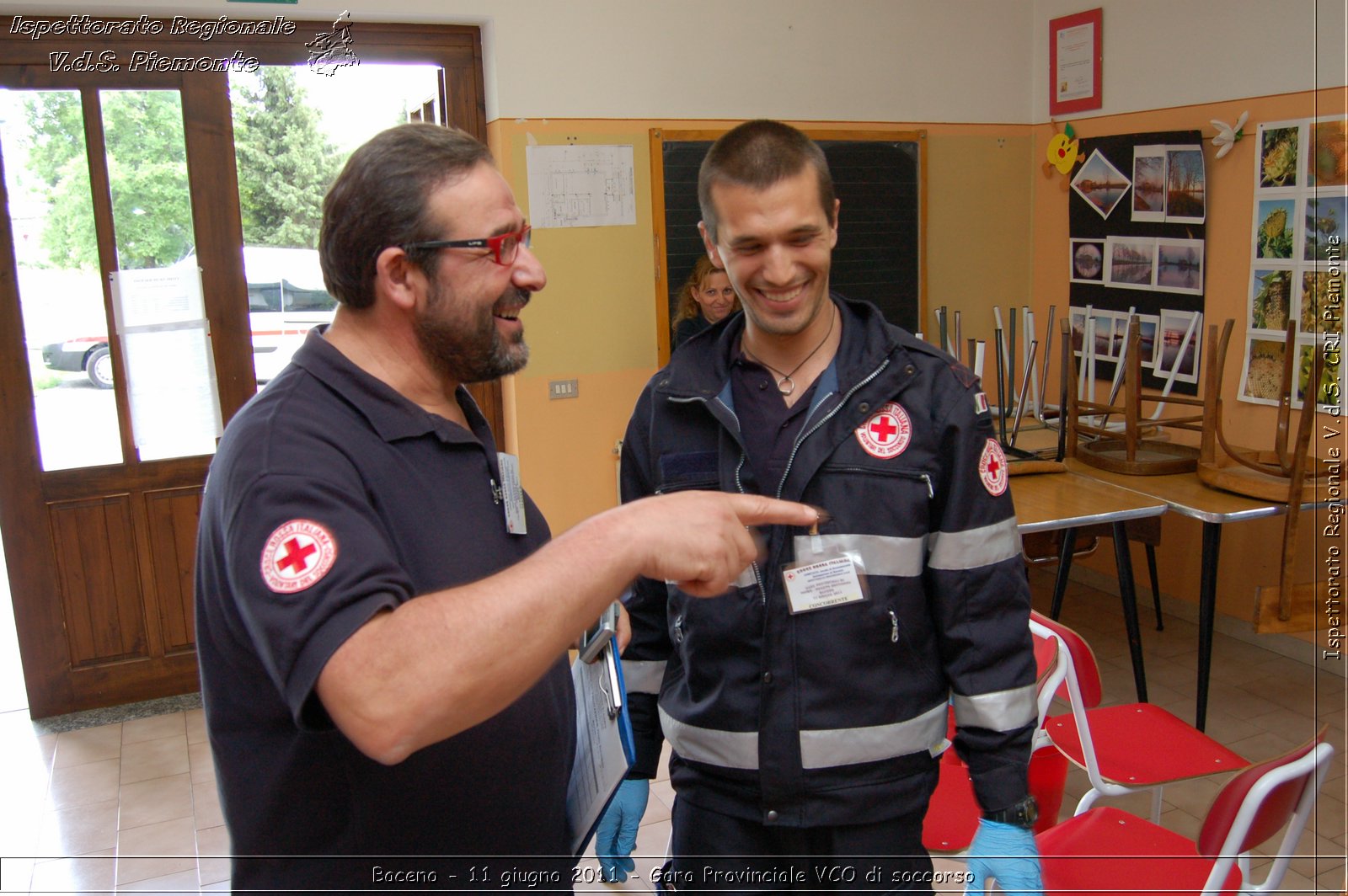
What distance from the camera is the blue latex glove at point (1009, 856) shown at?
1.52 meters

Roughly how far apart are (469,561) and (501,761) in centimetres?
25

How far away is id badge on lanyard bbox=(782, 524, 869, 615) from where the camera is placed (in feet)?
4.93

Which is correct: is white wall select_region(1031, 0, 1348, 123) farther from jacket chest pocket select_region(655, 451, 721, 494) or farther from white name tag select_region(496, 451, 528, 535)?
white name tag select_region(496, 451, 528, 535)

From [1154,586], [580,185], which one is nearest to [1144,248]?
Result: [1154,586]

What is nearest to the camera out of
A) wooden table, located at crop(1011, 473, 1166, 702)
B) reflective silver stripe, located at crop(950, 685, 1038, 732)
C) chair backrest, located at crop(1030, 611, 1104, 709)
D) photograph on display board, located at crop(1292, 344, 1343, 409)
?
reflective silver stripe, located at crop(950, 685, 1038, 732)

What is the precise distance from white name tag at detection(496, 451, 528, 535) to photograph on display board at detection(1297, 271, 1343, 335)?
2.95m

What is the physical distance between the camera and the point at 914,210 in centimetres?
496

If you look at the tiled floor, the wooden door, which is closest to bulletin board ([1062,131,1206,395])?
the tiled floor

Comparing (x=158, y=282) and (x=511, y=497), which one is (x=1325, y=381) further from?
(x=158, y=282)

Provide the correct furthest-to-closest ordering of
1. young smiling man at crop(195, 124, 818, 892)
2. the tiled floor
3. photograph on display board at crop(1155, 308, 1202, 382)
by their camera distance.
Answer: photograph on display board at crop(1155, 308, 1202, 382) < the tiled floor < young smiling man at crop(195, 124, 818, 892)

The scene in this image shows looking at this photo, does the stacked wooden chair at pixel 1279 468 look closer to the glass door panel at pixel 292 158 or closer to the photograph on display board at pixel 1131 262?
the photograph on display board at pixel 1131 262

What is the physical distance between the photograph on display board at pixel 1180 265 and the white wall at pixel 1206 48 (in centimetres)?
55

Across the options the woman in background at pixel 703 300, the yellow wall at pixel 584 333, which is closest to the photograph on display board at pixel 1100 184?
the yellow wall at pixel 584 333

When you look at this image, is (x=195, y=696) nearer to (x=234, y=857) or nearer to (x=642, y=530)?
(x=234, y=857)
